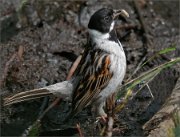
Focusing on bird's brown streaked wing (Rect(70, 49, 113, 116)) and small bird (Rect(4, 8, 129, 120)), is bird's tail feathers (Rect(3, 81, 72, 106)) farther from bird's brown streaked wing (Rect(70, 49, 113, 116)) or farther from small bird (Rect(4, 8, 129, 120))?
bird's brown streaked wing (Rect(70, 49, 113, 116))

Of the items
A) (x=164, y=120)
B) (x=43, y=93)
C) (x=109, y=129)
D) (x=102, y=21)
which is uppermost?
(x=102, y=21)

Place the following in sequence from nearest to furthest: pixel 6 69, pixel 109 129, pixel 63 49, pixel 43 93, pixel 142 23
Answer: pixel 109 129 → pixel 43 93 → pixel 6 69 → pixel 63 49 → pixel 142 23

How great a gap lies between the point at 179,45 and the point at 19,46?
1979 mm

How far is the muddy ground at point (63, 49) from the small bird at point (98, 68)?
0.35 metres

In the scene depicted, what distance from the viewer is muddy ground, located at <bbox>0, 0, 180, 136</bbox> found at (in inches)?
249

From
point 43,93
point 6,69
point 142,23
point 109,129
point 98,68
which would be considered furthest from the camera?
point 142,23

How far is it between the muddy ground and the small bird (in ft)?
1.15

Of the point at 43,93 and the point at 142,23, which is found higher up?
the point at 142,23

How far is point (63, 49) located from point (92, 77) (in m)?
1.61

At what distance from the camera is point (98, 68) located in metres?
5.91

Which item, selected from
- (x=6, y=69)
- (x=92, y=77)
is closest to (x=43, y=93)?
(x=92, y=77)

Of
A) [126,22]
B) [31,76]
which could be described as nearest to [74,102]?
[31,76]

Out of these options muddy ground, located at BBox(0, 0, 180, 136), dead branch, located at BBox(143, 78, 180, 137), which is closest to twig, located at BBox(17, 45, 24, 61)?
muddy ground, located at BBox(0, 0, 180, 136)

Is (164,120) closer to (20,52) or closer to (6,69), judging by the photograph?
(6,69)
